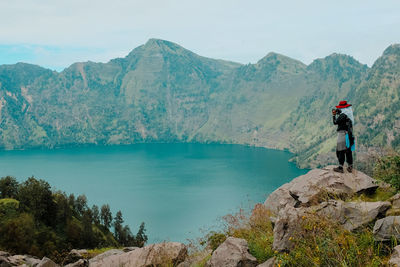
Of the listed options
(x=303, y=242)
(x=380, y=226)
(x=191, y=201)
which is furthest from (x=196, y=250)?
(x=191, y=201)

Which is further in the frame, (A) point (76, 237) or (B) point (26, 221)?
(A) point (76, 237)

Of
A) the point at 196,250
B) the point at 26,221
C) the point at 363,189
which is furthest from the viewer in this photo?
the point at 26,221

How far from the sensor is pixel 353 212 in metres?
10.8

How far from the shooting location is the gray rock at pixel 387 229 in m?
9.02

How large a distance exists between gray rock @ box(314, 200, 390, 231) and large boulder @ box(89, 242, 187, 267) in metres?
6.28

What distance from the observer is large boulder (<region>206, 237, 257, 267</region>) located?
10.9 meters

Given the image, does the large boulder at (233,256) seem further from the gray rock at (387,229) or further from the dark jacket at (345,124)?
the dark jacket at (345,124)

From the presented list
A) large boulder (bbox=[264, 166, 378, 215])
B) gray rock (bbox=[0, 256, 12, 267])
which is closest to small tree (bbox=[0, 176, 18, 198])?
gray rock (bbox=[0, 256, 12, 267])

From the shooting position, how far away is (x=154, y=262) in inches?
479

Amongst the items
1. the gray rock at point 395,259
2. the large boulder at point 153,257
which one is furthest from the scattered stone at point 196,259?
the gray rock at point 395,259

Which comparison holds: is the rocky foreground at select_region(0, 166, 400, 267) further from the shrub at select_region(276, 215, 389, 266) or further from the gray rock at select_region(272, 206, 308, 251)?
the shrub at select_region(276, 215, 389, 266)

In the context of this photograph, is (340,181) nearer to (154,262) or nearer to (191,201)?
(154,262)

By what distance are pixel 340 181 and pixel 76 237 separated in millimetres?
62444

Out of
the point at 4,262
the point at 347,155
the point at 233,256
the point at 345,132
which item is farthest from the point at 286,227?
the point at 4,262
